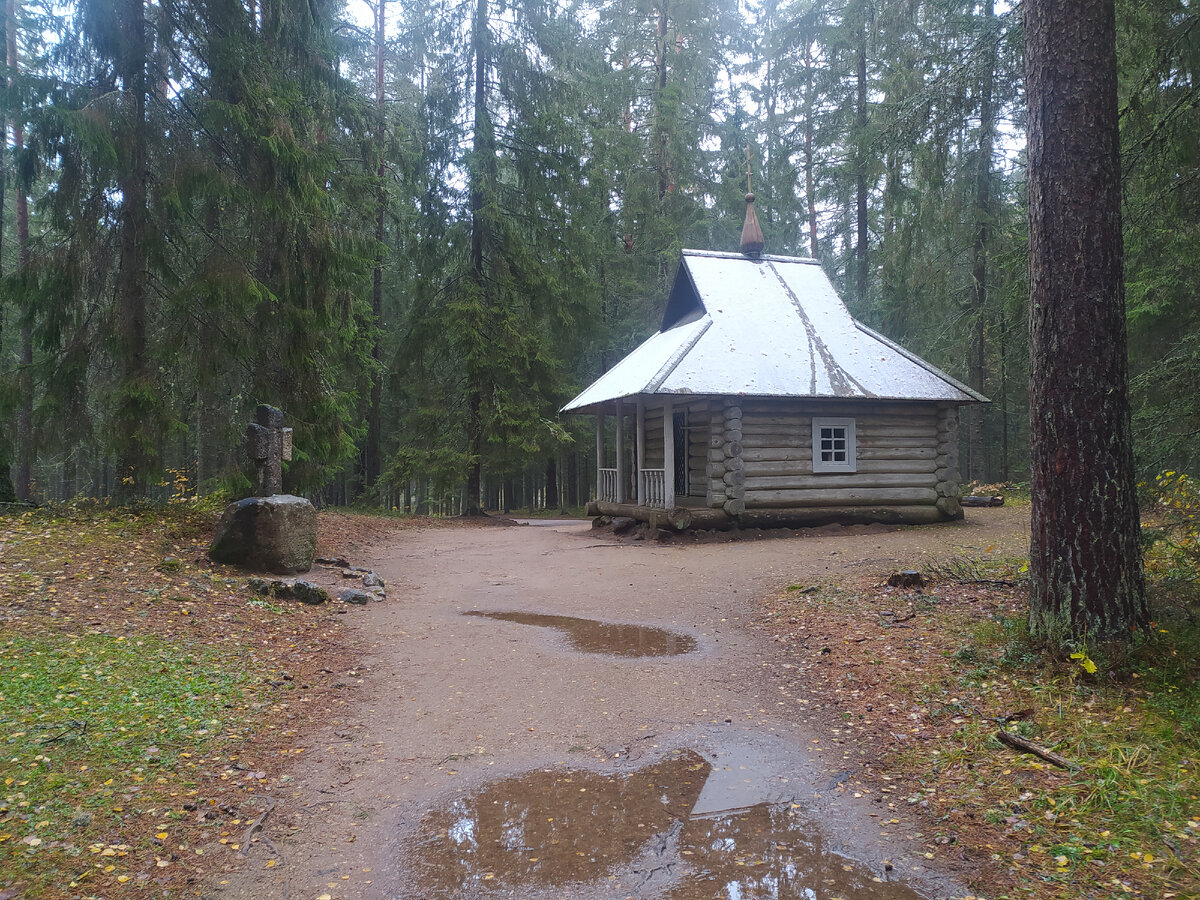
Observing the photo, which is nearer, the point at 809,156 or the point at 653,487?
the point at 653,487

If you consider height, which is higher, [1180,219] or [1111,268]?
[1180,219]

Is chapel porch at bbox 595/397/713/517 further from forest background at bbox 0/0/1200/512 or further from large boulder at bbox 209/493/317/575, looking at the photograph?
large boulder at bbox 209/493/317/575

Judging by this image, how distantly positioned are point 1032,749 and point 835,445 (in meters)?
13.0

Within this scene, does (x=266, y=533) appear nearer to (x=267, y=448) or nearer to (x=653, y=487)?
(x=267, y=448)

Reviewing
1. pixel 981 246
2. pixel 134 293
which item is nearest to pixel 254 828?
pixel 134 293

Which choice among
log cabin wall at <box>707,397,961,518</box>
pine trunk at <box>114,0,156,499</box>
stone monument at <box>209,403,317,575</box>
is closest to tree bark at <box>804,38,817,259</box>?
log cabin wall at <box>707,397,961,518</box>

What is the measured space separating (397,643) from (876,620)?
199 inches

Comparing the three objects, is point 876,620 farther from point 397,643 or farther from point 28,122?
point 28,122

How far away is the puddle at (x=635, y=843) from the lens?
3.31 meters

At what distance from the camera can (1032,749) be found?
170 inches

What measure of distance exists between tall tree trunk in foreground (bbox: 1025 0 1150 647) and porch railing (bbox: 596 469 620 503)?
14841 millimetres

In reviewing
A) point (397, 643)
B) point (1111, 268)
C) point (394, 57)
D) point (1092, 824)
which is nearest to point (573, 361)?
point (394, 57)

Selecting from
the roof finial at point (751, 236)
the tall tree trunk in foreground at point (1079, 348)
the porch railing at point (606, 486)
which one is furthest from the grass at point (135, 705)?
the roof finial at point (751, 236)

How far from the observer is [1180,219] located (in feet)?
25.1
